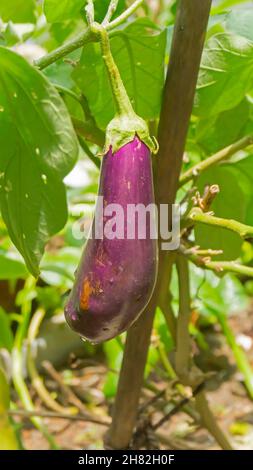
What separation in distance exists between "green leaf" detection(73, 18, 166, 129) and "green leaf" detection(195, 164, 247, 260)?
116mm

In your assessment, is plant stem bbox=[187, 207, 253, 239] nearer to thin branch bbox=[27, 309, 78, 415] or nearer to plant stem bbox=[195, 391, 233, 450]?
plant stem bbox=[195, 391, 233, 450]

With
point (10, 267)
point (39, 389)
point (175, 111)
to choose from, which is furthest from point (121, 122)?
point (39, 389)

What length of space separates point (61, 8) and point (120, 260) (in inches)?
7.5

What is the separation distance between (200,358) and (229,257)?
2.71 feet

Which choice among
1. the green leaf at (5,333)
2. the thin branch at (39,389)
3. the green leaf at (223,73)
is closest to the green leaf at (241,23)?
the green leaf at (223,73)

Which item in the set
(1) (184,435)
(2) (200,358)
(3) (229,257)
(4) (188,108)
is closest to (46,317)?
(2) (200,358)

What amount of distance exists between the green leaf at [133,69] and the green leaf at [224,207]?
0.12 metres

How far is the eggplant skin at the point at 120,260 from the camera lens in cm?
35

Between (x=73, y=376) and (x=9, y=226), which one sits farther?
(x=73, y=376)

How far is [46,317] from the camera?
4.67 feet

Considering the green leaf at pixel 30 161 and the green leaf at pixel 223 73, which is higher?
the green leaf at pixel 223 73

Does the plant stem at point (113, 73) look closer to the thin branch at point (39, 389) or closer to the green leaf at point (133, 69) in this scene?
the green leaf at point (133, 69)

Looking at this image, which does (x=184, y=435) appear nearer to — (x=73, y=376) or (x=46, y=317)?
(x=73, y=376)

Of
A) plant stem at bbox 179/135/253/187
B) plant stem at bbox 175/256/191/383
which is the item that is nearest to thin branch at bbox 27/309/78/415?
plant stem at bbox 175/256/191/383
